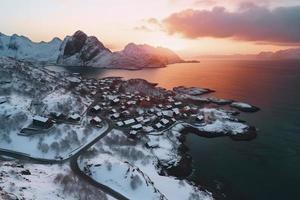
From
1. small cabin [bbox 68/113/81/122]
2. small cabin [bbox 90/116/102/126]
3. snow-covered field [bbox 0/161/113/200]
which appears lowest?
snow-covered field [bbox 0/161/113/200]

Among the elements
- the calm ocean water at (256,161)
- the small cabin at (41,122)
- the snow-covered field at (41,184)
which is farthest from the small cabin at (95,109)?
the snow-covered field at (41,184)

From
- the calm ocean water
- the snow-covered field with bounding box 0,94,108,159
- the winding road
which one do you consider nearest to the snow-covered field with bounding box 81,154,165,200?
the winding road

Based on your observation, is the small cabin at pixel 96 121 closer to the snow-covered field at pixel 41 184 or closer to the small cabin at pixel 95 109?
the small cabin at pixel 95 109

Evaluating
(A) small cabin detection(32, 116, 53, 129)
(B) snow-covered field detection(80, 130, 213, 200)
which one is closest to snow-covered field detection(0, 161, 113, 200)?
(B) snow-covered field detection(80, 130, 213, 200)

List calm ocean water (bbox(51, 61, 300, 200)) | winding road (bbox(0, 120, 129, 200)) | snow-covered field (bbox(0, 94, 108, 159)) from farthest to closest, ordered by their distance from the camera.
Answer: snow-covered field (bbox(0, 94, 108, 159)) < calm ocean water (bbox(51, 61, 300, 200)) < winding road (bbox(0, 120, 129, 200))

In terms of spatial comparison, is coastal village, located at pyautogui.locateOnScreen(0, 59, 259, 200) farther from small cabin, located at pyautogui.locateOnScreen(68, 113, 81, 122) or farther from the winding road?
small cabin, located at pyautogui.locateOnScreen(68, 113, 81, 122)

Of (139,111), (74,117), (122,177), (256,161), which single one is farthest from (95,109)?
(256,161)

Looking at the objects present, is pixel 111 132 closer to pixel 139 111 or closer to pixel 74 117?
pixel 74 117

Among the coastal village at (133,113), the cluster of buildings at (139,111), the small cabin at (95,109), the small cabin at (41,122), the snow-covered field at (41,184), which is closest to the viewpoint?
the snow-covered field at (41,184)

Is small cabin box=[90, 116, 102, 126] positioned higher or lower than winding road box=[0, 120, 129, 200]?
higher

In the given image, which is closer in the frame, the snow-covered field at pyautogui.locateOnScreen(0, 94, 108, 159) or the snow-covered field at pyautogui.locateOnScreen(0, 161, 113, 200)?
the snow-covered field at pyautogui.locateOnScreen(0, 161, 113, 200)

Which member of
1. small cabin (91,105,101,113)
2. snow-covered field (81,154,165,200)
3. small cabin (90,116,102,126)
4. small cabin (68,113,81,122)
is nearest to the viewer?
snow-covered field (81,154,165,200)
